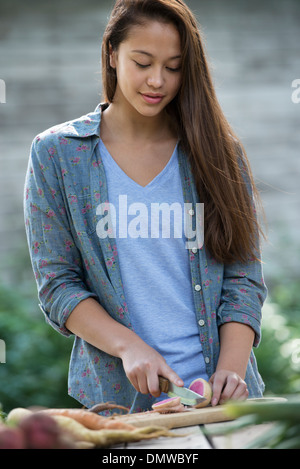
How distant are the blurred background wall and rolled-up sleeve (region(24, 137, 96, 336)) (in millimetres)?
3086

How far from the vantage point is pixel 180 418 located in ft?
5.36

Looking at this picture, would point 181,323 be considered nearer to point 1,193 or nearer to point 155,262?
point 155,262

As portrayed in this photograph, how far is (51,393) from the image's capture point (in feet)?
14.1

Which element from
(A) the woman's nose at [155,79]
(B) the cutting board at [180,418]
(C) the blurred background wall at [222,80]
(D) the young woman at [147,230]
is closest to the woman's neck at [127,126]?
(D) the young woman at [147,230]

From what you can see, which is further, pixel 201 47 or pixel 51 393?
pixel 51 393

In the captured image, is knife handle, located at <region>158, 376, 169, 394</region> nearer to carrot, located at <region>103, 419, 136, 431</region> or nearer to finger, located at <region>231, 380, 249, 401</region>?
finger, located at <region>231, 380, 249, 401</region>

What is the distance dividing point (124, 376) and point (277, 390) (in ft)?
8.18

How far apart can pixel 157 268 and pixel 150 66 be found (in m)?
0.59

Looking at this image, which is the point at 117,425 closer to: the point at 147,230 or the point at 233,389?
the point at 233,389

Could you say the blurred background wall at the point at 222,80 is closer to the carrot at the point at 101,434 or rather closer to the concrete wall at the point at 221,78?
the concrete wall at the point at 221,78

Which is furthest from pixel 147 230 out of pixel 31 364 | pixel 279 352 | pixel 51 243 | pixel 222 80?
pixel 222 80

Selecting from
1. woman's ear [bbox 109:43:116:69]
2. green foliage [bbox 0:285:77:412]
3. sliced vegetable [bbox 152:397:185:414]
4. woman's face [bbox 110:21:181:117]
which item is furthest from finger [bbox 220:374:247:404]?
green foliage [bbox 0:285:77:412]

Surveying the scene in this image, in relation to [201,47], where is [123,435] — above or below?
below
